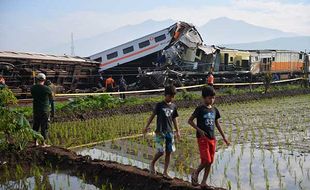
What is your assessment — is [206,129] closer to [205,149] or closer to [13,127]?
[205,149]

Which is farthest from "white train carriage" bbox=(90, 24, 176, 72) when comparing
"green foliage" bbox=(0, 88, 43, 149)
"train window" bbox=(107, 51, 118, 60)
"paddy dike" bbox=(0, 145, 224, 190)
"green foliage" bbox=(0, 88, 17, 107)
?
"paddy dike" bbox=(0, 145, 224, 190)

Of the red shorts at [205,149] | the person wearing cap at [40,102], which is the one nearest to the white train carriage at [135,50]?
the person wearing cap at [40,102]

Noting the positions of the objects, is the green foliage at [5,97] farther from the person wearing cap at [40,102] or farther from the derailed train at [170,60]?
the derailed train at [170,60]

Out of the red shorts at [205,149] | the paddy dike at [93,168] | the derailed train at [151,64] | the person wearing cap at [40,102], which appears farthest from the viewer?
the derailed train at [151,64]

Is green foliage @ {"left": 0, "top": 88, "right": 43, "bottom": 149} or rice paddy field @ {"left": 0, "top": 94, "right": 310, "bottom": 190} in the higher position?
green foliage @ {"left": 0, "top": 88, "right": 43, "bottom": 149}

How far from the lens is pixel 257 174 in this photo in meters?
6.63

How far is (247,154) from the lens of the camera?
8156 millimetres

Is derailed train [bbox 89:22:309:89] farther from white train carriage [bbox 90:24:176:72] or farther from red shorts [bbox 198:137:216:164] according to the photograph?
red shorts [bbox 198:137:216:164]

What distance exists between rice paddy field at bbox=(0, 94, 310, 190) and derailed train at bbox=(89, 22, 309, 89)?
11052mm

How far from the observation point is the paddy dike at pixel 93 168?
5.94 m

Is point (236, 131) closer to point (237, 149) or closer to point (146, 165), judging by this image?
point (237, 149)

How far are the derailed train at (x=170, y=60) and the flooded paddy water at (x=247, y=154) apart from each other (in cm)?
1273

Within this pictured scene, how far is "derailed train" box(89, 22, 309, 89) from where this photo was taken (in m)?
25.5

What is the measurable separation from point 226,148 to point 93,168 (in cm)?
319
